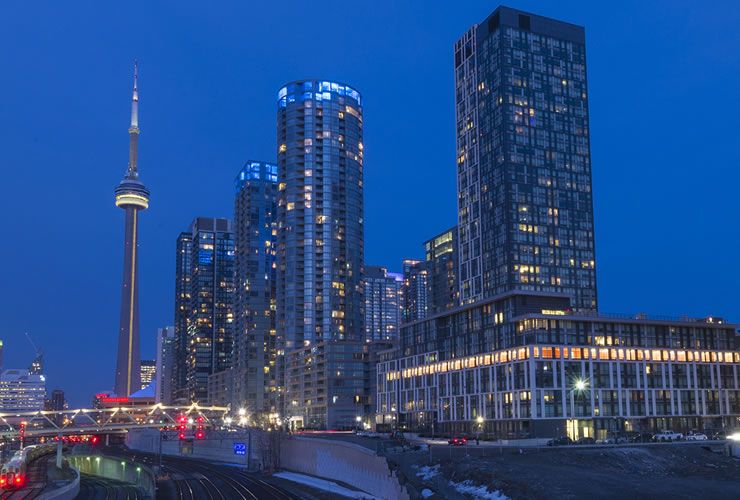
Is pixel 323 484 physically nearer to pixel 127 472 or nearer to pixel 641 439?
pixel 641 439

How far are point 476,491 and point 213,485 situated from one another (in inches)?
2893

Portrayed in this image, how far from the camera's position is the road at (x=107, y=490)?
132 m

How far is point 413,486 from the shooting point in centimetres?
7925

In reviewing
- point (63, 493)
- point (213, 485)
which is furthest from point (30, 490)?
point (213, 485)

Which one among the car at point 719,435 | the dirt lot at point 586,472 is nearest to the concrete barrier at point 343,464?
the dirt lot at point 586,472

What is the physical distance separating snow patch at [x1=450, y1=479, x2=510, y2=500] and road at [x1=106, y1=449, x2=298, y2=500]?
37123mm

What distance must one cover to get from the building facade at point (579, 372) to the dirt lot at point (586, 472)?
33463 mm

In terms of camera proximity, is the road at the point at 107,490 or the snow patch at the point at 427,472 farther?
the road at the point at 107,490

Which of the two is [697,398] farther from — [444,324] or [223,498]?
[223,498]

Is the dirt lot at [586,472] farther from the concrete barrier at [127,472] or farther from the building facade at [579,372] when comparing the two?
the concrete barrier at [127,472]

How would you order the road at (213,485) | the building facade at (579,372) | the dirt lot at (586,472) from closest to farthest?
1. the dirt lot at (586,472)
2. the road at (213,485)
3. the building facade at (579,372)

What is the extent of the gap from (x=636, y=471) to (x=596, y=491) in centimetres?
2651

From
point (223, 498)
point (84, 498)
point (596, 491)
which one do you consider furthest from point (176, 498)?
point (596, 491)

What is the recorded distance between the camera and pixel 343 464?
113 m
